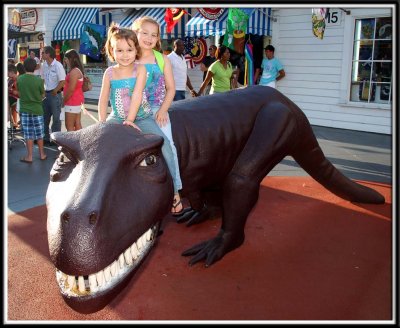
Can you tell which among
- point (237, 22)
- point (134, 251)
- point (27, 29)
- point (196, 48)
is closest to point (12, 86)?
point (237, 22)

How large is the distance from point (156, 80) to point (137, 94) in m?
0.34

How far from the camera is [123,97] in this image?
108 inches

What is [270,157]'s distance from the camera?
11.4 ft

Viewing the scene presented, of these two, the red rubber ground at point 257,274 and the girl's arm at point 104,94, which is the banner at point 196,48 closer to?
the red rubber ground at point 257,274

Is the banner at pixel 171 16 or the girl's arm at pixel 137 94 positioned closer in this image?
the girl's arm at pixel 137 94

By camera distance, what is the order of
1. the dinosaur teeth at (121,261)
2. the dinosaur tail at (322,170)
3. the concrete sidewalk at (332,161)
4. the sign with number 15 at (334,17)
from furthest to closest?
1. the sign with number 15 at (334,17)
2. the concrete sidewalk at (332,161)
3. the dinosaur tail at (322,170)
4. the dinosaur teeth at (121,261)

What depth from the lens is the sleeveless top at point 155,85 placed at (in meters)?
2.88

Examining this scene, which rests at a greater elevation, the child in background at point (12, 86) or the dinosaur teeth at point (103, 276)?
the child in background at point (12, 86)

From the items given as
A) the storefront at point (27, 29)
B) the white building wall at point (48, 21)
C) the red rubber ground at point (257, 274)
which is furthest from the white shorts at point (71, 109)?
the storefront at point (27, 29)

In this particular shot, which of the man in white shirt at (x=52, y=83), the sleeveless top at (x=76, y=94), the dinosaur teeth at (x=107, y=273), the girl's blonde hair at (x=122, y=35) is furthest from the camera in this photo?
the man in white shirt at (x=52, y=83)

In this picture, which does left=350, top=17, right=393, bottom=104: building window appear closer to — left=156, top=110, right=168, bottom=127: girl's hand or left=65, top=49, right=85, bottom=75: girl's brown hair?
left=65, top=49, right=85, bottom=75: girl's brown hair

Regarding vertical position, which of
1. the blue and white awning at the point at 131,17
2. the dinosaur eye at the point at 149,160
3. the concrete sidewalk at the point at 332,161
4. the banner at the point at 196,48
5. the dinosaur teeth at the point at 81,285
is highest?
the blue and white awning at the point at 131,17

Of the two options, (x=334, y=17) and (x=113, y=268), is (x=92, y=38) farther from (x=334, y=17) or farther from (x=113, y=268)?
(x=113, y=268)

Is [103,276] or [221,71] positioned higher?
[221,71]
